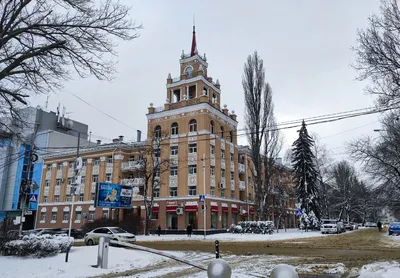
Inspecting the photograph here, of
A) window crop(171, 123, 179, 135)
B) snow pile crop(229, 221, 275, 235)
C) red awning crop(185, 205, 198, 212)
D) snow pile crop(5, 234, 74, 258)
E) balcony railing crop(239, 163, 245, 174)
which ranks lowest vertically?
snow pile crop(5, 234, 74, 258)

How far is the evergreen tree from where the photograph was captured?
49281 millimetres

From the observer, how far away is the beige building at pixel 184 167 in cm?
4569

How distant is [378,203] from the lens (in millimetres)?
42406

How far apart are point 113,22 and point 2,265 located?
370 inches

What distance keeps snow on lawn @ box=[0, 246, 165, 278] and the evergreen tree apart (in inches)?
1486

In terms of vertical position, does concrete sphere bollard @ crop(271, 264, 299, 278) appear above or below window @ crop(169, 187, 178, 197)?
below

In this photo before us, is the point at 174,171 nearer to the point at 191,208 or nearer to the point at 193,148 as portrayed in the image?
the point at 193,148

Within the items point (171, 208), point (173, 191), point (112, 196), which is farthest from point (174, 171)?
point (112, 196)

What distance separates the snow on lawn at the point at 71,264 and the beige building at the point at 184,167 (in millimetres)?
27122

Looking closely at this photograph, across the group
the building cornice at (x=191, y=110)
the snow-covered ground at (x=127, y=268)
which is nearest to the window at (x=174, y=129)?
the building cornice at (x=191, y=110)

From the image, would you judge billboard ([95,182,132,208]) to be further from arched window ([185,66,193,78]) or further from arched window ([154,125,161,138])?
arched window ([185,66,193,78])

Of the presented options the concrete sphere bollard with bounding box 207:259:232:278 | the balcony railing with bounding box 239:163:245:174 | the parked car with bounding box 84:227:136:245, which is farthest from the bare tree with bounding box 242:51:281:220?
the concrete sphere bollard with bounding box 207:259:232:278

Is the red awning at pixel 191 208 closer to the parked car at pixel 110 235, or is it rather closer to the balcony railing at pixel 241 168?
the balcony railing at pixel 241 168

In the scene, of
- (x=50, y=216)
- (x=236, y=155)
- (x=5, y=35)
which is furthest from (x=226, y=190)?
(x=5, y=35)
